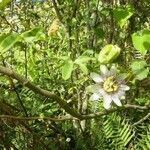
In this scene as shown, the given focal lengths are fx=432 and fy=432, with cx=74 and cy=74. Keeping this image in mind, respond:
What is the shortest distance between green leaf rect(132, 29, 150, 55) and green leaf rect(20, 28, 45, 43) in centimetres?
28

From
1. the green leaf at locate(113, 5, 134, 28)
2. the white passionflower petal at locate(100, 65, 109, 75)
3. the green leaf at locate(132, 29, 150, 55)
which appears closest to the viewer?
the green leaf at locate(132, 29, 150, 55)

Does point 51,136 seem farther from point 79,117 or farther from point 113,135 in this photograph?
point 79,117

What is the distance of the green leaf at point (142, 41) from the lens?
1323mm

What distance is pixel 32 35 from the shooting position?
1246mm

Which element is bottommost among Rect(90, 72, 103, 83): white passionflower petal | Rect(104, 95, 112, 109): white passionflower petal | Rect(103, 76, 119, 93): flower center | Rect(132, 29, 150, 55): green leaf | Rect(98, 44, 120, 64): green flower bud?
Rect(104, 95, 112, 109): white passionflower petal

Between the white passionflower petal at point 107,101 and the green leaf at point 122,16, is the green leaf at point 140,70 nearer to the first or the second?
the white passionflower petal at point 107,101

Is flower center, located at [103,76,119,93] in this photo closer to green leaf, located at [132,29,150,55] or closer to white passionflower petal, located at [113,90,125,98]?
white passionflower petal, located at [113,90,125,98]

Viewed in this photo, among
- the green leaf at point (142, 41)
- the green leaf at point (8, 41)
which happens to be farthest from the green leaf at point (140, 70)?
the green leaf at point (8, 41)

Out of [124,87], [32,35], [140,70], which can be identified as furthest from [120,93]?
[32,35]

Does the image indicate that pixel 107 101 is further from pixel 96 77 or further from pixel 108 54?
pixel 108 54

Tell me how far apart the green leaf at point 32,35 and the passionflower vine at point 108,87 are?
11.7 inches

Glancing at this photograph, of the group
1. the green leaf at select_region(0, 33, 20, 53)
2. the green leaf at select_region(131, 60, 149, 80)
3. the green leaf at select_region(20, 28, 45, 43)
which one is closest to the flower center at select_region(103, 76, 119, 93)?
the green leaf at select_region(131, 60, 149, 80)

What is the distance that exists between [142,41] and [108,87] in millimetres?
286

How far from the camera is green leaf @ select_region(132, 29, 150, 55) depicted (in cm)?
132
